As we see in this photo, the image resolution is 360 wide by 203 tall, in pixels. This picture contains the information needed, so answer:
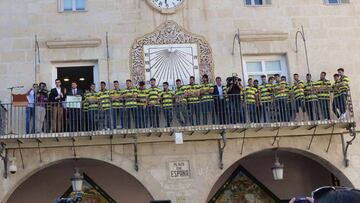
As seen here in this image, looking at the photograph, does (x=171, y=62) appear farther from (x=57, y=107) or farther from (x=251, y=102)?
(x=57, y=107)

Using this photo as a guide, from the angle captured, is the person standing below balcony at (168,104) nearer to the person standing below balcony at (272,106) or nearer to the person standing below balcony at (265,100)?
the person standing below balcony at (265,100)

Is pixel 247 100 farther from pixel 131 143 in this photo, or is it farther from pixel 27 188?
pixel 27 188

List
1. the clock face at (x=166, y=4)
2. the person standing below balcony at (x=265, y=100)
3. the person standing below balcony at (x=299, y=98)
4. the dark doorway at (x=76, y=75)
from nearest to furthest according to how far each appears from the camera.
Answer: the person standing below balcony at (x=265, y=100) → the person standing below balcony at (x=299, y=98) → the clock face at (x=166, y=4) → the dark doorway at (x=76, y=75)

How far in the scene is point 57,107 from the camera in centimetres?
1472

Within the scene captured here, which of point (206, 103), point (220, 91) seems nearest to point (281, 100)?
point (220, 91)

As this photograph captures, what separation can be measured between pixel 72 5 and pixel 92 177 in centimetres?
534

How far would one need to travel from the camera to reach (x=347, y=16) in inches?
667

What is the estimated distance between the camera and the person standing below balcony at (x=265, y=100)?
14844 millimetres

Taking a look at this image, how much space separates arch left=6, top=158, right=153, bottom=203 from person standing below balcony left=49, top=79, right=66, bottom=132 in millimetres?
2401

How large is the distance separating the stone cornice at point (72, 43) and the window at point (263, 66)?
14.9ft

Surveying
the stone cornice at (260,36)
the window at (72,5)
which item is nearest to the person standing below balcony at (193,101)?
the stone cornice at (260,36)

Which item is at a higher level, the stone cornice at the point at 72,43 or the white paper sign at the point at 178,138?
the stone cornice at the point at 72,43

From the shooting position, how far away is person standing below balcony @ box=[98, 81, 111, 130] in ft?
47.5

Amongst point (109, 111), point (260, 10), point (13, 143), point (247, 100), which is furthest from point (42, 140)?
point (260, 10)
